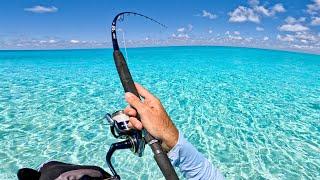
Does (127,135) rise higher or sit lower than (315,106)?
higher

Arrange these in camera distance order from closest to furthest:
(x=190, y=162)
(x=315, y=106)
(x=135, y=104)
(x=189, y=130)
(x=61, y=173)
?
1. (x=61, y=173)
2. (x=135, y=104)
3. (x=190, y=162)
4. (x=189, y=130)
5. (x=315, y=106)

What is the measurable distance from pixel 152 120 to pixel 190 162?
315 millimetres

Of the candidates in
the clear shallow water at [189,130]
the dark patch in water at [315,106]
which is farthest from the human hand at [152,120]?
the dark patch in water at [315,106]

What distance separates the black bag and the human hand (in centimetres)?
28

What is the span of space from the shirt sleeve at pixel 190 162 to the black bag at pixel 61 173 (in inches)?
14.0

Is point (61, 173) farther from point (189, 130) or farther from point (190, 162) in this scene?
point (189, 130)

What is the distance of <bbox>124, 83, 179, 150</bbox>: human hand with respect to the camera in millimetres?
1555

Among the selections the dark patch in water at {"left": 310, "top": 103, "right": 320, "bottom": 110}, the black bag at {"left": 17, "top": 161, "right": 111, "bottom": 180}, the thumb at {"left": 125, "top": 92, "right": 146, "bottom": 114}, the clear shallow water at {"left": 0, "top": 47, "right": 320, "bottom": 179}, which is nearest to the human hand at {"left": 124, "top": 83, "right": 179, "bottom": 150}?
the thumb at {"left": 125, "top": 92, "right": 146, "bottom": 114}

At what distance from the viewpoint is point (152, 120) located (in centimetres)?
157

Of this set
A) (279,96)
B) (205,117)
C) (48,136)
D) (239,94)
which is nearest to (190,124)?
(205,117)

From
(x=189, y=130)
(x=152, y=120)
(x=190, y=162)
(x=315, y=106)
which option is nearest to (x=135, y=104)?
(x=152, y=120)

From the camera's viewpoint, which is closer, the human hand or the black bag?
the black bag

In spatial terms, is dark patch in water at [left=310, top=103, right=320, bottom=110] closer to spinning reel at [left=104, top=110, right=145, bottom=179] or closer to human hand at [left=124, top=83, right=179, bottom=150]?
human hand at [left=124, top=83, right=179, bottom=150]

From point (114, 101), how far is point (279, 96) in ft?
26.9
